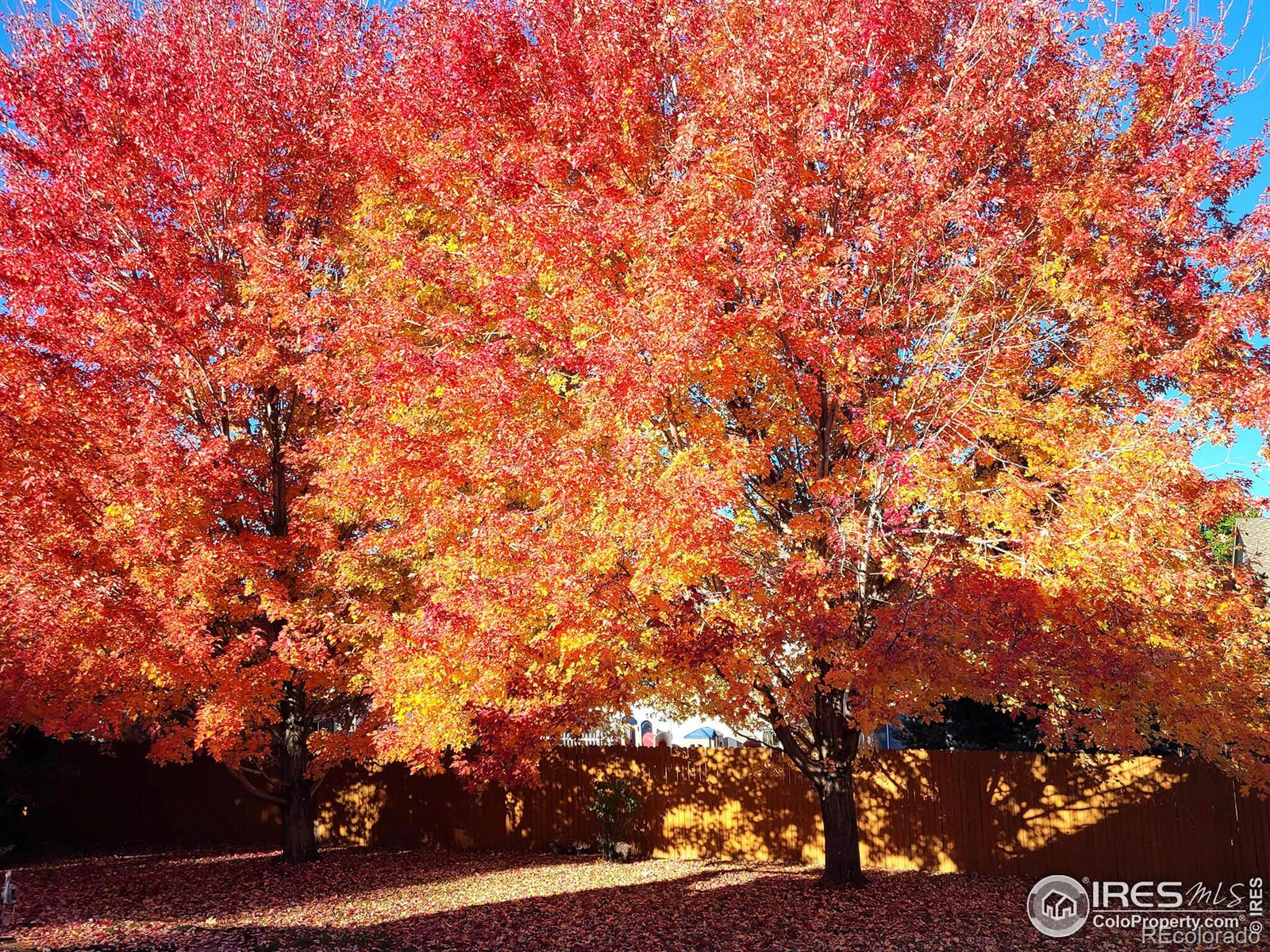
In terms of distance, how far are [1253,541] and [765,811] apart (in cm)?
1616

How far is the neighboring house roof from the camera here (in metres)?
23.2

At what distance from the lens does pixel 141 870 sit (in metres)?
18.5

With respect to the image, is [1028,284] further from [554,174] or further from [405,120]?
[405,120]

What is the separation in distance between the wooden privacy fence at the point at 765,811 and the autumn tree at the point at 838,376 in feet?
11.0

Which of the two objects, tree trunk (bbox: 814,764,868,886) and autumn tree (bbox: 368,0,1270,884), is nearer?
autumn tree (bbox: 368,0,1270,884)

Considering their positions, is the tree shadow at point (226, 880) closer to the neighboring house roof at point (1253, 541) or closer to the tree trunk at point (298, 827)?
the tree trunk at point (298, 827)

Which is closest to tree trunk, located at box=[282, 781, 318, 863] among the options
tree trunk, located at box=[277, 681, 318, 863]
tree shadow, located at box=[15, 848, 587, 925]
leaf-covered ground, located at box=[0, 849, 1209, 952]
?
tree trunk, located at box=[277, 681, 318, 863]

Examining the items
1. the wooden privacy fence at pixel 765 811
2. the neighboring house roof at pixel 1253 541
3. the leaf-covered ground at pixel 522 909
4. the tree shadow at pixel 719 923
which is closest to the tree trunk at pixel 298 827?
the leaf-covered ground at pixel 522 909

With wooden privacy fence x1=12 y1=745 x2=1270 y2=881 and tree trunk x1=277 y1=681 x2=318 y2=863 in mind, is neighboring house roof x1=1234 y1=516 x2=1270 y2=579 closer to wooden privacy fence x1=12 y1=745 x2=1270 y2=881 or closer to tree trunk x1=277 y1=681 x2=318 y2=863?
wooden privacy fence x1=12 y1=745 x2=1270 y2=881

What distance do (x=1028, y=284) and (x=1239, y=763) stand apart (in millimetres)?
6533

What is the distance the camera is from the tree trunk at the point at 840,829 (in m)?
12.7

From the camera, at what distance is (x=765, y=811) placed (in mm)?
17672

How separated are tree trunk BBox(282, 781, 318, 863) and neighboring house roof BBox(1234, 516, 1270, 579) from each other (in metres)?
22.3

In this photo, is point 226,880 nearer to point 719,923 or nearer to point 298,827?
point 298,827
